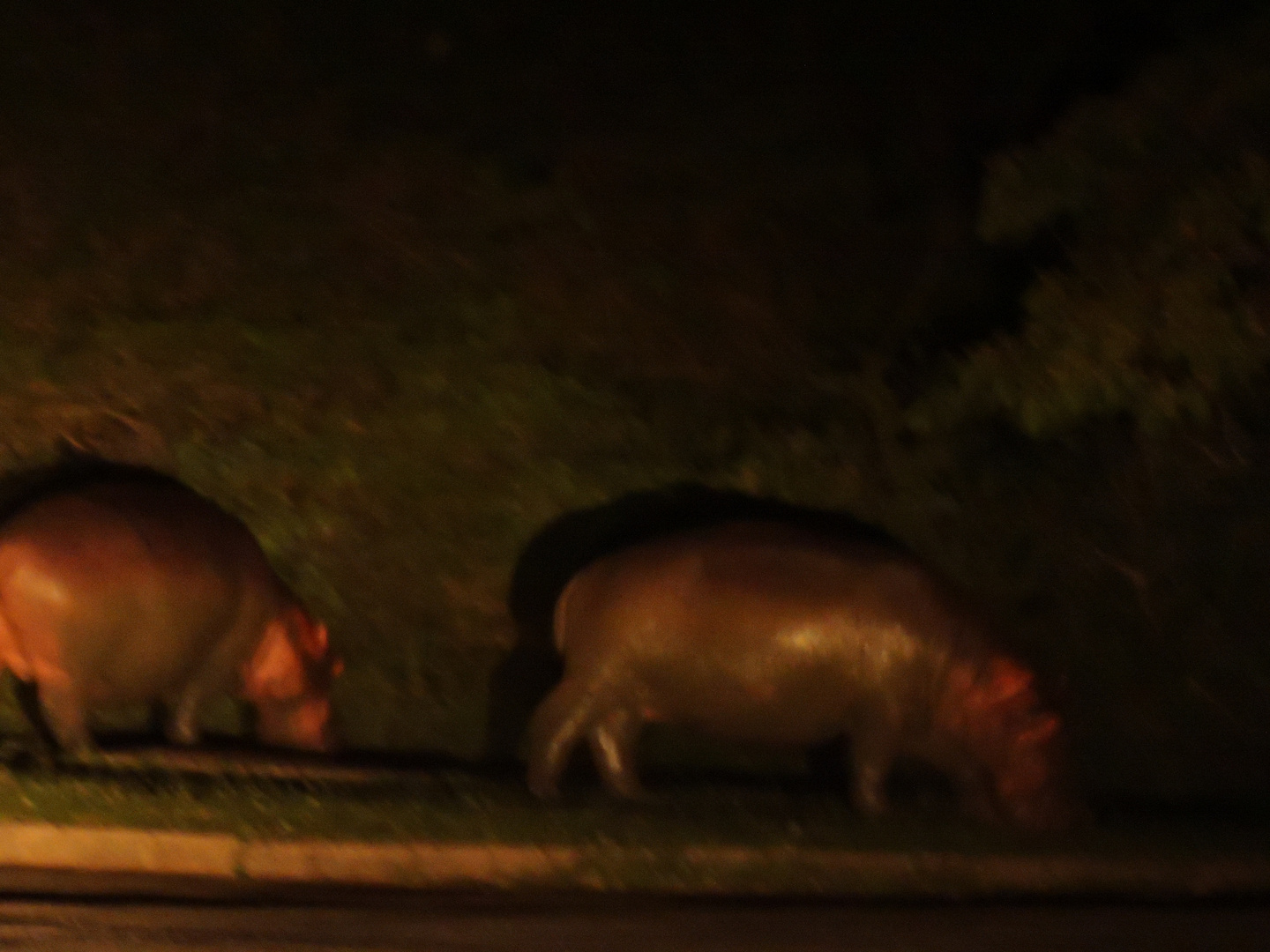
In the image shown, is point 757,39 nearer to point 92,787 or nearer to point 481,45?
point 481,45

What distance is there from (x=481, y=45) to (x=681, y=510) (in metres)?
3.03

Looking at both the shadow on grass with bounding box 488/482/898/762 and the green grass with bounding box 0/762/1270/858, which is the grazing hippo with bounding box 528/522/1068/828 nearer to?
the green grass with bounding box 0/762/1270/858

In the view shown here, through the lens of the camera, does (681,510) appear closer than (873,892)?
No

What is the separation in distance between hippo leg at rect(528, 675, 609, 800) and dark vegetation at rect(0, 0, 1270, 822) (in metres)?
1.46

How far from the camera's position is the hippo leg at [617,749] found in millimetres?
8812

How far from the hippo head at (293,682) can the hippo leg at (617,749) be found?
175 centimetres

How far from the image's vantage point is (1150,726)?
33.6 ft

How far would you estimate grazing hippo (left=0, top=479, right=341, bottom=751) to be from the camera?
28.1 ft

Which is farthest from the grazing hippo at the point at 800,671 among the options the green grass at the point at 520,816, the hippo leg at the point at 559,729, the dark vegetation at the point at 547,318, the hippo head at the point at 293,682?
the hippo head at the point at 293,682

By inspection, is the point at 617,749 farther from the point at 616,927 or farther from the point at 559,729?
the point at 616,927

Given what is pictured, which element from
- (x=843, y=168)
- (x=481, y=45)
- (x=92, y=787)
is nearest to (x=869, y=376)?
(x=843, y=168)

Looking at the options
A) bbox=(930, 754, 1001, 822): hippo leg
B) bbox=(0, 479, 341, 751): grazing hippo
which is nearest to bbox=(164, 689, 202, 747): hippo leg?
bbox=(0, 479, 341, 751): grazing hippo

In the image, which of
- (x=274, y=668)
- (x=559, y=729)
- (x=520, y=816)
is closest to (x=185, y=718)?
(x=274, y=668)

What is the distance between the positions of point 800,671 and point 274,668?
291cm
